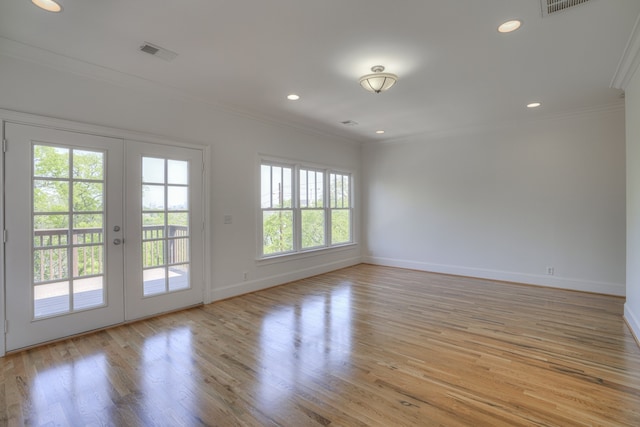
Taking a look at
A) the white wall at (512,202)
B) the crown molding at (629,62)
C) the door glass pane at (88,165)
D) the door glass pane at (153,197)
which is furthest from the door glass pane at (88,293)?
the crown molding at (629,62)

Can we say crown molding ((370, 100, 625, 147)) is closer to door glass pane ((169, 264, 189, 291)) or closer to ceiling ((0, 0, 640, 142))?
ceiling ((0, 0, 640, 142))

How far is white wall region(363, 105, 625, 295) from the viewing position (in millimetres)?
4762

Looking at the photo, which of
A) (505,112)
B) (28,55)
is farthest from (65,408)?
(505,112)

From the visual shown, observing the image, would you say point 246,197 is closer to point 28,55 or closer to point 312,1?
point 28,55

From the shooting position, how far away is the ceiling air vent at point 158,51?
289 cm

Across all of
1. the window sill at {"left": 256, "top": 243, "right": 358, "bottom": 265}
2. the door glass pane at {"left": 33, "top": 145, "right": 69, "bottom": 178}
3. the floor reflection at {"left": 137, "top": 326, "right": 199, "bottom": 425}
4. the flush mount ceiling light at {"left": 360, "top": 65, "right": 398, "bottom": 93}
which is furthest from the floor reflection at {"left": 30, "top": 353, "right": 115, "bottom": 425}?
the flush mount ceiling light at {"left": 360, "top": 65, "right": 398, "bottom": 93}

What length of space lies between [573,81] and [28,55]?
5.81 m

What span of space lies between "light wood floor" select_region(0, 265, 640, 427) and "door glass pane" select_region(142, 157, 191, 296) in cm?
46

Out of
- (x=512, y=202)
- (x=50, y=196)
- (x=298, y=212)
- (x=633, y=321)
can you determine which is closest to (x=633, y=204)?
(x=633, y=321)

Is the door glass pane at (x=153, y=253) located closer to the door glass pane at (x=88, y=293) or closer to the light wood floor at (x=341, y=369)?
the door glass pane at (x=88, y=293)

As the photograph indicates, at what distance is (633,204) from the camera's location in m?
3.36

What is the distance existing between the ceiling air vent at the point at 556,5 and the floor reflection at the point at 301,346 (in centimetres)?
319

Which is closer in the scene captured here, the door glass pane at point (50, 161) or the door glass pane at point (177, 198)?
the door glass pane at point (50, 161)

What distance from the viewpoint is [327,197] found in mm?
6500
